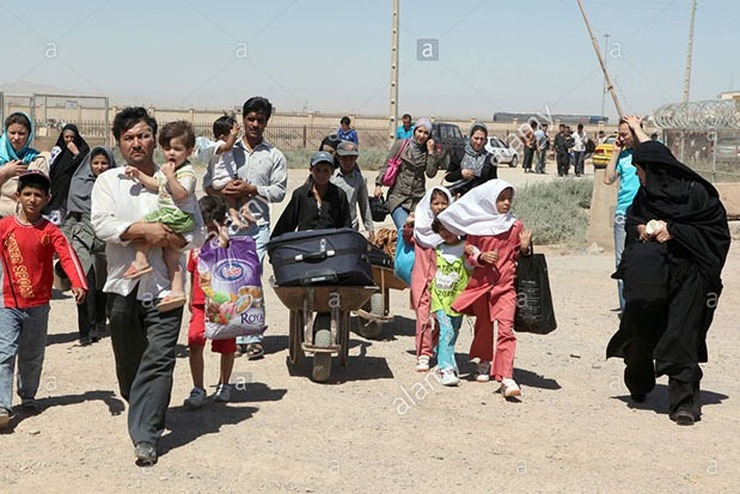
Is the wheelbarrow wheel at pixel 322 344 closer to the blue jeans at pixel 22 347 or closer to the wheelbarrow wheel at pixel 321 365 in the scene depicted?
the wheelbarrow wheel at pixel 321 365

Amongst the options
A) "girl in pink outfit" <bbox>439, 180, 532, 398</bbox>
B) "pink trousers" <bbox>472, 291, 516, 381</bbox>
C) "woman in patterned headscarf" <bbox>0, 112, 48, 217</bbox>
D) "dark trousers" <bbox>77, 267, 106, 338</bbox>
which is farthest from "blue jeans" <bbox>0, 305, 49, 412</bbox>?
"pink trousers" <bbox>472, 291, 516, 381</bbox>

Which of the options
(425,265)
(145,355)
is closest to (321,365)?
(425,265)

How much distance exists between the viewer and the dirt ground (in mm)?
5242

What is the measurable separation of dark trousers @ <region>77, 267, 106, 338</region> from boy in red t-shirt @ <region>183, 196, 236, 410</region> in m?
1.97

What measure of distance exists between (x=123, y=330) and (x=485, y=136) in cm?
422

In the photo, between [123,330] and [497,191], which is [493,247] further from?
[123,330]

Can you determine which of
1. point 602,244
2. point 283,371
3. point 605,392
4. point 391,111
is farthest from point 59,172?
point 391,111

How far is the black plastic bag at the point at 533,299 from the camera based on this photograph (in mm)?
7164

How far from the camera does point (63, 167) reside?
9430 mm

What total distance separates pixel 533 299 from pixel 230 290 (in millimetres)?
2198

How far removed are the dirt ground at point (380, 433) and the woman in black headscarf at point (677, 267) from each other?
0.40 metres

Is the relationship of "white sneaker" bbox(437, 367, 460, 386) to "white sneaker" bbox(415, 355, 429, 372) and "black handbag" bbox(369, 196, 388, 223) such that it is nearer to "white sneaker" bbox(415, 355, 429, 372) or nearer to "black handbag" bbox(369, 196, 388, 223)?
"white sneaker" bbox(415, 355, 429, 372)

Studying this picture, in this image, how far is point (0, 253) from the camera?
243 inches

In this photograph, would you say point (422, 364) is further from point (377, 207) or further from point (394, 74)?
point (394, 74)
